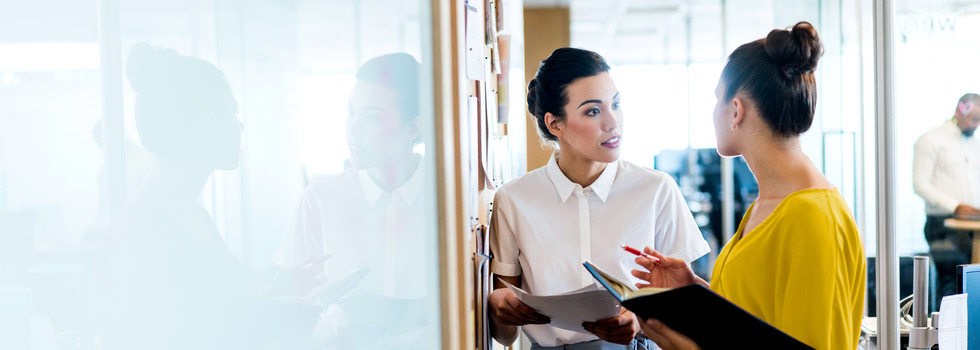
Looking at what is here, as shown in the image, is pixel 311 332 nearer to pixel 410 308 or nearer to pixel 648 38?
pixel 410 308

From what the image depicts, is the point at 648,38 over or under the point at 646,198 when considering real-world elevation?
over

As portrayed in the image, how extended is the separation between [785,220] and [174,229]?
105cm

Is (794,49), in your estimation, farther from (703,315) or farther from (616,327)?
(616,327)

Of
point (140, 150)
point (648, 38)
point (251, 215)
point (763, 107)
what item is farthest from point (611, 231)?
point (648, 38)

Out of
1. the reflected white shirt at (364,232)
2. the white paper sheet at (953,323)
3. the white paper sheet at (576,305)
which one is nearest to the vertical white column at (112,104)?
the reflected white shirt at (364,232)

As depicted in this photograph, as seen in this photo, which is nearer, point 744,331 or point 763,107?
point 744,331

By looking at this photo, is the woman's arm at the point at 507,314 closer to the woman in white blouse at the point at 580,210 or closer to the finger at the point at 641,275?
the woman in white blouse at the point at 580,210

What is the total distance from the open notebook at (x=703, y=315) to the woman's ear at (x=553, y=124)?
742mm

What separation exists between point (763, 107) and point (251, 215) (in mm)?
1090

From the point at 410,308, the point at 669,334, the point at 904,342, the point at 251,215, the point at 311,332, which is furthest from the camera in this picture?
the point at 904,342

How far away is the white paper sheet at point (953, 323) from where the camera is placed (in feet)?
5.70

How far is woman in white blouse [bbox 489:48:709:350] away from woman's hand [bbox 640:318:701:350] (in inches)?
17.4

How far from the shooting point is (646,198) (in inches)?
69.6

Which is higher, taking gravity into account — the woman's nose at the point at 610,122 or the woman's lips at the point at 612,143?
the woman's nose at the point at 610,122
